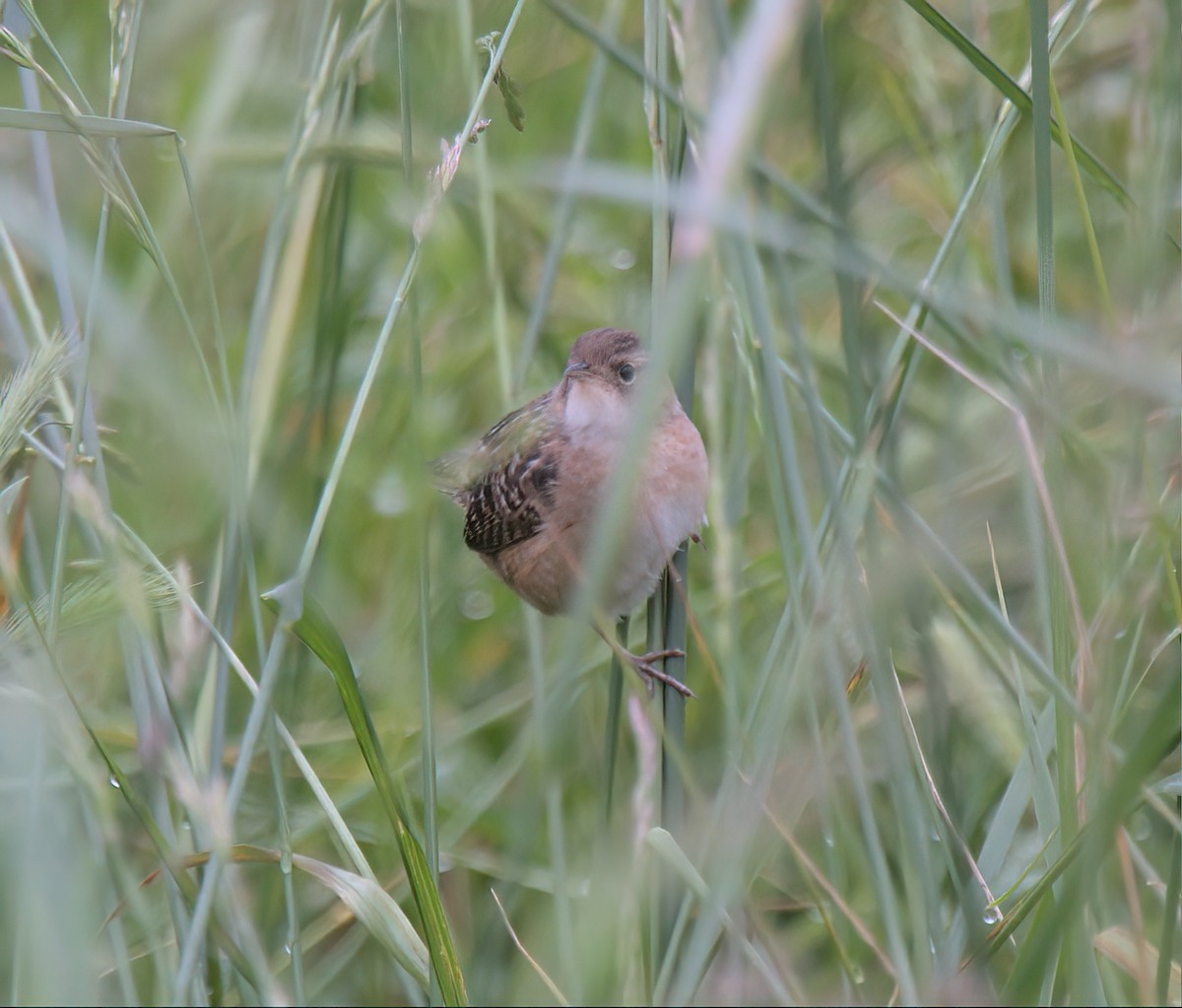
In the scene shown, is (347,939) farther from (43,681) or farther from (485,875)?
(43,681)

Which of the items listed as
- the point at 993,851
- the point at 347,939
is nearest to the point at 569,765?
the point at 347,939

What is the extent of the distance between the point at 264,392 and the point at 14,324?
54 centimetres

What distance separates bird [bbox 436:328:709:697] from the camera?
2643 mm

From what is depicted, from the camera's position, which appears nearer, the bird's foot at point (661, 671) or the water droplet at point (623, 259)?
the bird's foot at point (661, 671)

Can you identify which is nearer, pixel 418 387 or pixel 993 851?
pixel 418 387

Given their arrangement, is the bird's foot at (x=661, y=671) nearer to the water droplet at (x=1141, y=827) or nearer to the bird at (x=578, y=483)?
the bird at (x=578, y=483)

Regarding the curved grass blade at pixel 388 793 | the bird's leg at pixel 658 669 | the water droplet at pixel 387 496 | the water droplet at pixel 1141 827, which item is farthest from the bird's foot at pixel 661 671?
the water droplet at pixel 387 496

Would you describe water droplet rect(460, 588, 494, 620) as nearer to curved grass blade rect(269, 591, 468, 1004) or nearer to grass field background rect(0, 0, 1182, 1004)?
grass field background rect(0, 0, 1182, 1004)

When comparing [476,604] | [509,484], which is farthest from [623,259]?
[476,604]

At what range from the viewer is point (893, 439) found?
176 cm

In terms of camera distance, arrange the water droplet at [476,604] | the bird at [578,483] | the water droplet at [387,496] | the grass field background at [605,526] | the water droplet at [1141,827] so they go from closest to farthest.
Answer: the grass field background at [605,526] → the water droplet at [1141,827] → the bird at [578,483] → the water droplet at [387,496] → the water droplet at [476,604]

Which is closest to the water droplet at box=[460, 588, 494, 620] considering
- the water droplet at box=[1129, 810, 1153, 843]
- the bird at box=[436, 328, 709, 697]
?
the bird at box=[436, 328, 709, 697]

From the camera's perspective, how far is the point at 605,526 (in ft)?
2.96

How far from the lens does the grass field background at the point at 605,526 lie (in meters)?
1.33
